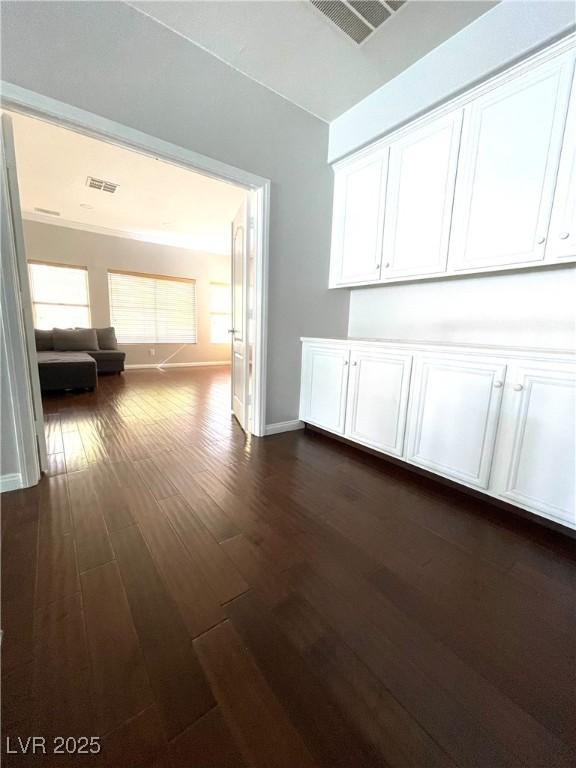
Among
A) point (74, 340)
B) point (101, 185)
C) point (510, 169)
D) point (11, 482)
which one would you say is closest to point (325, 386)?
point (510, 169)

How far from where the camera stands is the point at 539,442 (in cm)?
148

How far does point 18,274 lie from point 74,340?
13.2 feet

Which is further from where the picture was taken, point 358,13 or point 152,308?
point 152,308

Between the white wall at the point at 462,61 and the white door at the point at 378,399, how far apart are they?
1.66 m

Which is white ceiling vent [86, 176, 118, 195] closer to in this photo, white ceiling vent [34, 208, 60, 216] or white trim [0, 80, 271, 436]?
white ceiling vent [34, 208, 60, 216]

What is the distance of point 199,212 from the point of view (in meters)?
4.78

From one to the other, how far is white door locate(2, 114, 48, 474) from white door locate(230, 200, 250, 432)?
4.73 feet

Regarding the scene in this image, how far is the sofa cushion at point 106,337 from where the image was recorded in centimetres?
550

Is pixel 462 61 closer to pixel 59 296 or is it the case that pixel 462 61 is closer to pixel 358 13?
pixel 358 13

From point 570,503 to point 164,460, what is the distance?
235 cm

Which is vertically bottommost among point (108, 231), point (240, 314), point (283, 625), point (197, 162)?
point (283, 625)

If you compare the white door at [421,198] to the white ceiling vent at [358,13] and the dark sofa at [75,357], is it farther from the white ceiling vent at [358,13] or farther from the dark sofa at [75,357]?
the dark sofa at [75,357]

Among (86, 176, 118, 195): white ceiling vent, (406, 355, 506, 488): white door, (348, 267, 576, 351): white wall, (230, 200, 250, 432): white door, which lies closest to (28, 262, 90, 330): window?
(86, 176, 118, 195): white ceiling vent

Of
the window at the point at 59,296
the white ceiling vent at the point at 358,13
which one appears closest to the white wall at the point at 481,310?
the white ceiling vent at the point at 358,13
